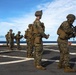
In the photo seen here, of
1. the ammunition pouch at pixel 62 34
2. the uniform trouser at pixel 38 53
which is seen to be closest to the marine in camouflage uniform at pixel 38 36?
the uniform trouser at pixel 38 53

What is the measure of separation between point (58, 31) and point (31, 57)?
512cm

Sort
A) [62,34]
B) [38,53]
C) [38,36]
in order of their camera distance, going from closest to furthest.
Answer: [62,34], [38,36], [38,53]

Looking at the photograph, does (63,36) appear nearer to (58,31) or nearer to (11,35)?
(58,31)

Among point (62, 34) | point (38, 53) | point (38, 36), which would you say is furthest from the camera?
point (38, 53)

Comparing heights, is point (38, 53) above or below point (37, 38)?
below

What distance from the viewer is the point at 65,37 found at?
34.5ft

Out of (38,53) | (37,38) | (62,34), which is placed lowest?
(38,53)

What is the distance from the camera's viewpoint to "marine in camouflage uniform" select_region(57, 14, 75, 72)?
1030 cm

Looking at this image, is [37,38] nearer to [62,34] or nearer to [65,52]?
[62,34]

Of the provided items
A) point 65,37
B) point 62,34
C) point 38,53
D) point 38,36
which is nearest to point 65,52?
point 65,37

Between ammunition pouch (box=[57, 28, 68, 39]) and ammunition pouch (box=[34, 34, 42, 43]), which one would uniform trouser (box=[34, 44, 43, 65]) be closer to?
ammunition pouch (box=[34, 34, 42, 43])

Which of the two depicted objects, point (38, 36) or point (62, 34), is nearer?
point (62, 34)

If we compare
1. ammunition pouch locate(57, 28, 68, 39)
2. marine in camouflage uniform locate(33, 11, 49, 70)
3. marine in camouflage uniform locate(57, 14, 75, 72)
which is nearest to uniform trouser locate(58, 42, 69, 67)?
marine in camouflage uniform locate(57, 14, 75, 72)

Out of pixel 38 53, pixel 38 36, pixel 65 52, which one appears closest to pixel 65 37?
pixel 65 52
